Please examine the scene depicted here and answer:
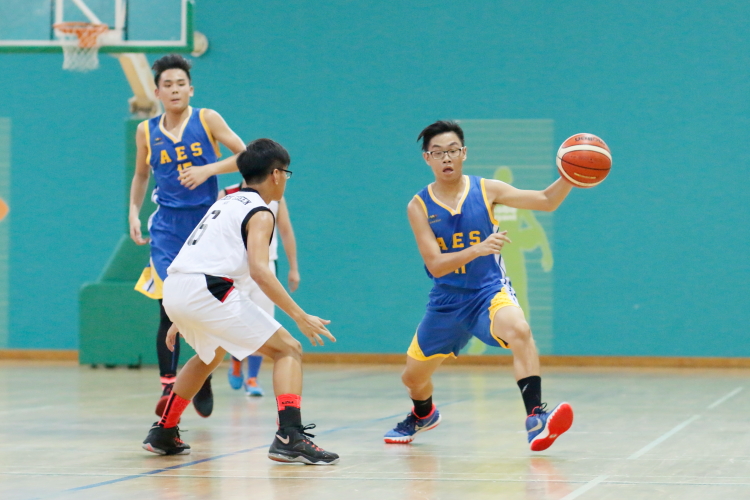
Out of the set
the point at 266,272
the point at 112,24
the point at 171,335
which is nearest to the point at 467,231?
the point at 266,272

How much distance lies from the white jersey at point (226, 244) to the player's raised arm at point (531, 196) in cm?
125

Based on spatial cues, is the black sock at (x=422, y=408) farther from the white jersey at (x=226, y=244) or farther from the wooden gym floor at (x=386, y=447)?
the white jersey at (x=226, y=244)

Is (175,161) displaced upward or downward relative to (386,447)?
upward

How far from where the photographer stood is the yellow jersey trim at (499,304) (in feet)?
14.9

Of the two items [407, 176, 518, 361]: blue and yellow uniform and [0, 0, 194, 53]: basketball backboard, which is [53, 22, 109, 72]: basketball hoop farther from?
[407, 176, 518, 361]: blue and yellow uniform

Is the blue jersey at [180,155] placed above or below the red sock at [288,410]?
above

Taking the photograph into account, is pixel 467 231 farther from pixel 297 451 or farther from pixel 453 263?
pixel 297 451

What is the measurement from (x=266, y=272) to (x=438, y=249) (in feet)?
3.36

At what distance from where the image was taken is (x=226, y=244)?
416 centimetres

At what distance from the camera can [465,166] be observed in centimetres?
1048

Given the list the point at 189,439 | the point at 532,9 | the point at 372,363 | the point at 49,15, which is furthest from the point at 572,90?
the point at 189,439

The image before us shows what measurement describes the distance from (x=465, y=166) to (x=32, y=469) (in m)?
7.10

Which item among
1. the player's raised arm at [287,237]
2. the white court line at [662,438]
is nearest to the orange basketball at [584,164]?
the white court line at [662,438]

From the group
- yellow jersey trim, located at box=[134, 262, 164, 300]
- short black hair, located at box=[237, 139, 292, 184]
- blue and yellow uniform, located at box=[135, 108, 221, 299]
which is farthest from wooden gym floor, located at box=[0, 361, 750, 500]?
short black hair, located at box=[237, 139, 292, 184]
